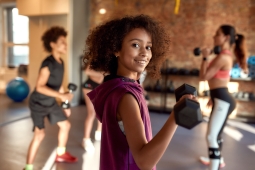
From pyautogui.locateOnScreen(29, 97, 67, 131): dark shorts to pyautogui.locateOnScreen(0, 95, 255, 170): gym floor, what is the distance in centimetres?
51

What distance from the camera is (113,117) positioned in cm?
92

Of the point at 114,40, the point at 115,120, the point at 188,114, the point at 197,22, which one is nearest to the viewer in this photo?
the point at 188,114

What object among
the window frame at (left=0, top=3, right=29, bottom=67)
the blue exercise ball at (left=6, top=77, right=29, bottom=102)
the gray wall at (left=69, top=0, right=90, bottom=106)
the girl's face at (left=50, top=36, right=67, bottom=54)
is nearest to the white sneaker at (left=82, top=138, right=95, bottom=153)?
the girl's face at (left=50, top=36, right=67, bottom=54)

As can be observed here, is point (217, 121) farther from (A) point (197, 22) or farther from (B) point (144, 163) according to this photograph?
(A) point (197, 22)

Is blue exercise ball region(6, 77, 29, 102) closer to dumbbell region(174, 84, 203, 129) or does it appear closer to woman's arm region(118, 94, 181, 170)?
woman's arm region(118, 94, 181, 170)

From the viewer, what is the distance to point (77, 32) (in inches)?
223

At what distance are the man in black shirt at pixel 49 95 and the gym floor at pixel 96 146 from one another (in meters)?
0.36

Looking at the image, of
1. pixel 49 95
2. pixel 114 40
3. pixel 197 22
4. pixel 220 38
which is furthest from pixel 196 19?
pixel 114 40

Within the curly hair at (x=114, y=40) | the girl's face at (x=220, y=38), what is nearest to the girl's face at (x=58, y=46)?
the curly hair at (x=114, y=40)

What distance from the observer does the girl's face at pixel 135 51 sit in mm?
980

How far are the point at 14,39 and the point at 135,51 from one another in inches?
281

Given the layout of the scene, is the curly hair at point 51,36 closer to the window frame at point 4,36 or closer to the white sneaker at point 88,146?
the white sneaker at point 88,146

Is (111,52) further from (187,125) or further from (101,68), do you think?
(187,125)

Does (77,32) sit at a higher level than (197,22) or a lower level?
lower
